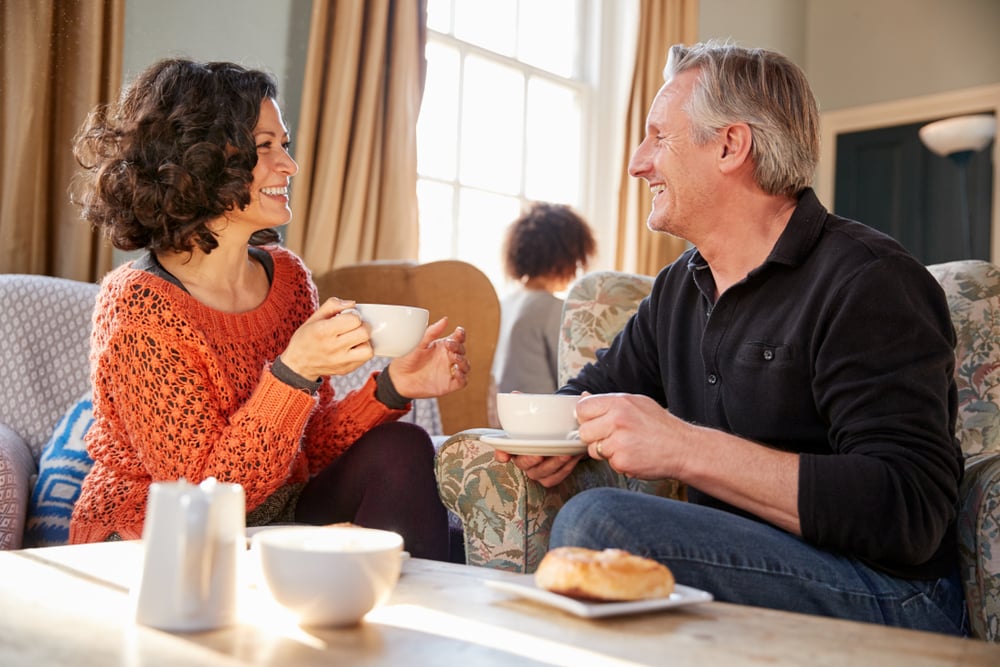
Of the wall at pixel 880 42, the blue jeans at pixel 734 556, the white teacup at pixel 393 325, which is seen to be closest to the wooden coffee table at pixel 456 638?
the blue jeans at pixel 734 556

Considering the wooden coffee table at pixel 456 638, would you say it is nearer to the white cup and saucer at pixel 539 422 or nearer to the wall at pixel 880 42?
the white cup and saucer at pixel 539 422

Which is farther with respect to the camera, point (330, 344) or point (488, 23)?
point (488, 23)

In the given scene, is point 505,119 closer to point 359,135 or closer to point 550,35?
point 550,35

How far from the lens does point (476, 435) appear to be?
4.75 feet

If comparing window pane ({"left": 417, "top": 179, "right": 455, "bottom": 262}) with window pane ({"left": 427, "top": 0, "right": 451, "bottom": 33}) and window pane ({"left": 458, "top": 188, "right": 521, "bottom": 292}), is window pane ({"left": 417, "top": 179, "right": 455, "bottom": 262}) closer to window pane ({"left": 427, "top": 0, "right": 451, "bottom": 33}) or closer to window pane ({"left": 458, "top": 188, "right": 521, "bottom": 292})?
window pane ({"left": 458, "top": 188, "right": 521, "bottom": 292})

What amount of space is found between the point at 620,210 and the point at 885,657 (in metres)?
3.56

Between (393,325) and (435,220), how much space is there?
7.97 feet

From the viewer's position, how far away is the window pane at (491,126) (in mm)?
3840

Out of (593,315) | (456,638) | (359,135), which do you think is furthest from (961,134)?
(456,638)

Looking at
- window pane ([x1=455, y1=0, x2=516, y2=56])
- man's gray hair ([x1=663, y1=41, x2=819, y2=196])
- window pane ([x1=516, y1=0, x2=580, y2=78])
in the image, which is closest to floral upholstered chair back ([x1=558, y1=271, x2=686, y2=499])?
man's gray hair ([x1=663, y1=41, x2=819, y2=196])

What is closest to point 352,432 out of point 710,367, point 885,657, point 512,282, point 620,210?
point 710,367

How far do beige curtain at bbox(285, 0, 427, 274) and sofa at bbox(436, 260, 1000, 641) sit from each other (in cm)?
145

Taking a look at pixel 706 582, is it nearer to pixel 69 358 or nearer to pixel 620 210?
pixel 69 358

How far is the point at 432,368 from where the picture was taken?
1620 mm
